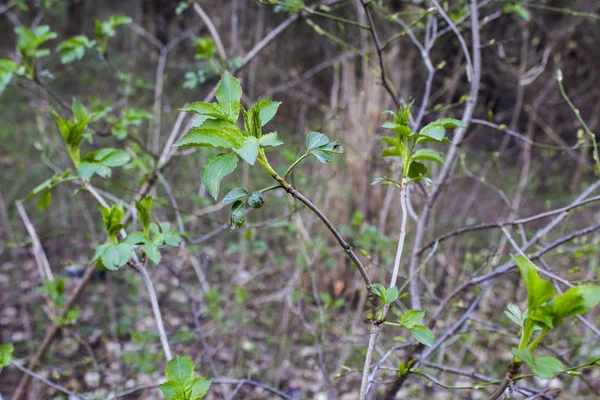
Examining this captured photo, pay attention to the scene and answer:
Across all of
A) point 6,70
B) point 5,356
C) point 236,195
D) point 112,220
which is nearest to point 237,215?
point 236,195

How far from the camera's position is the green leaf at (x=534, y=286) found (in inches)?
22.9

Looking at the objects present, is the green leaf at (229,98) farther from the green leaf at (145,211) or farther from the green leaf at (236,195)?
the green leaf at (145,211)

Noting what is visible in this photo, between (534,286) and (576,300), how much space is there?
5 centimetres

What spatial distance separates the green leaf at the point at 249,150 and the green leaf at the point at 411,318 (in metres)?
0.35

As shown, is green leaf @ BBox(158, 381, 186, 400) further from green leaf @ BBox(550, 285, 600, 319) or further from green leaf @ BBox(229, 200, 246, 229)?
green leaf @ BBox(550, 285, 600, 319)

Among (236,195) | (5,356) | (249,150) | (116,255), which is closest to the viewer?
(249,150)

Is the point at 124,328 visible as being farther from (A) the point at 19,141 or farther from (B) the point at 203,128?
(A) the point at 19,141

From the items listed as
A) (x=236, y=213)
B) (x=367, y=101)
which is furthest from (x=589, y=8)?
(x=236, y=213)

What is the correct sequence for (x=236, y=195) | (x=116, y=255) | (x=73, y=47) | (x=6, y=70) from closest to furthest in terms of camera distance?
(x=236, y=195) < (x=116, y=255) < (x=6, y=70) < (x=73, y=47)

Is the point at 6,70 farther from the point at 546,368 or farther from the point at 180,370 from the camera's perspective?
the point at 546,368

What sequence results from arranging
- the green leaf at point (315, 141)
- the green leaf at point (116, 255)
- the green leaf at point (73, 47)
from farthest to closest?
the green leaf at point (73, 47) → the green leaf at point (116, 255) → the green leaf at point (315, 141)

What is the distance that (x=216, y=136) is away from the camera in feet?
1.94

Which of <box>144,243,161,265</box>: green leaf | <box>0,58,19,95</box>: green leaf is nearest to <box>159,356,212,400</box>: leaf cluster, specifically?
<box>144,243,161,265</box>: green leaf

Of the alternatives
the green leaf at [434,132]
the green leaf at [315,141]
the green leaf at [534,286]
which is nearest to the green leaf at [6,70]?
the green leaf at [315,141]
